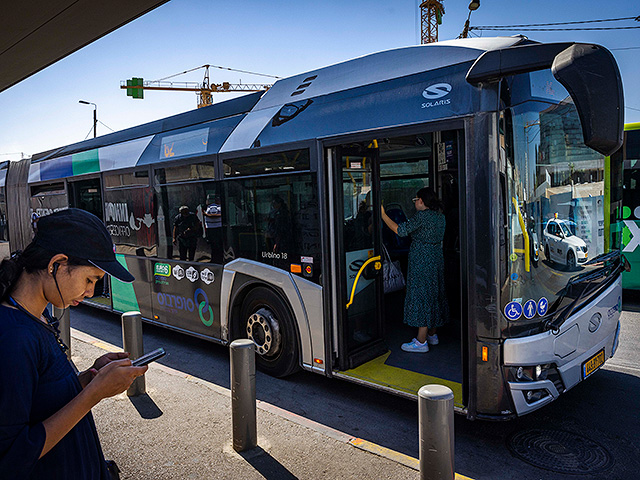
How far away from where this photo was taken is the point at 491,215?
368cm

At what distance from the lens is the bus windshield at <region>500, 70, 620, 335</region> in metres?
3.70

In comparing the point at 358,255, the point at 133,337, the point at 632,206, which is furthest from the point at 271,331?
the point at 632,206

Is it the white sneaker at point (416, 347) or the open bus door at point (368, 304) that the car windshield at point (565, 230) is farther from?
the white sneaker at point (416, 347)

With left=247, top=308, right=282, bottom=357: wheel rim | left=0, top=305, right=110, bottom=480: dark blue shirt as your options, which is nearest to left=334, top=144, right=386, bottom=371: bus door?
left=247, top=308, right=282, bottom=357: wheel rim

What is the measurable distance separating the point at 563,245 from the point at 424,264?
1.66m

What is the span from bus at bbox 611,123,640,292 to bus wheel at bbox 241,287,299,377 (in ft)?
23.1

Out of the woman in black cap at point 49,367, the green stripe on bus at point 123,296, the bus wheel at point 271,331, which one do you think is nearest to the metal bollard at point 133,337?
the bus wheel at point 271,331

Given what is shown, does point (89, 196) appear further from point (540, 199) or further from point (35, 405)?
point (35, 405)

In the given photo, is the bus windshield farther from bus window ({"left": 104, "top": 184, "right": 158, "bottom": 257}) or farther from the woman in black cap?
bus window ({"left": 104, "top": 184, "right": 158, "bottom": 257})

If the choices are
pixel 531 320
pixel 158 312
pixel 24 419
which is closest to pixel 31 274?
pixel 24 419

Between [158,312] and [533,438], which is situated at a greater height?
[158,312]

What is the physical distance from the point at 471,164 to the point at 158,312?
5240mm

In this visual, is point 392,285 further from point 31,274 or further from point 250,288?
point 31,274

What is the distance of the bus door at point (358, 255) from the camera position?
495cm
